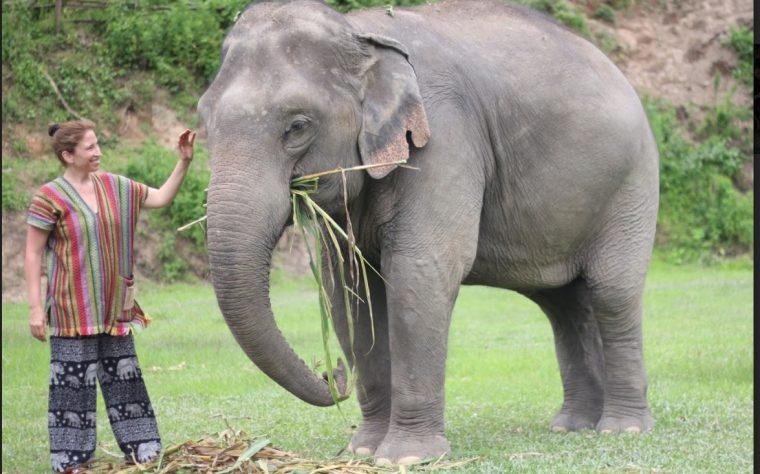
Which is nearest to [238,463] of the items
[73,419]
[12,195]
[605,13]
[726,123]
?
[73,419]

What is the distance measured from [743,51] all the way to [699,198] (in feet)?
12.4

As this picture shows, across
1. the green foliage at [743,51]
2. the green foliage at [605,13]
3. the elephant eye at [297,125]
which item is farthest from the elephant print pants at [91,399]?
the green foliage at [743,51]

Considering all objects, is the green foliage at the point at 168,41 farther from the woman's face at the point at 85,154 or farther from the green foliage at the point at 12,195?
the woman's face at the point at 85,154

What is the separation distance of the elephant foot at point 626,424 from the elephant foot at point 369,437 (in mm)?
1362

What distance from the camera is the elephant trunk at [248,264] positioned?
19.2ft

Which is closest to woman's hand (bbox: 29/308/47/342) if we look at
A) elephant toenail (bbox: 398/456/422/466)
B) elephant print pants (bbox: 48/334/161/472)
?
elephant print pants (bbox: 48/334/161/472)

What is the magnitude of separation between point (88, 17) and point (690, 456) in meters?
15.5

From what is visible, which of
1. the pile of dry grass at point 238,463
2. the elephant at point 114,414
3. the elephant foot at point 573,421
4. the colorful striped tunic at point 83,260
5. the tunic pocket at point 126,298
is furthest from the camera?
the elephant foot at point 573,421

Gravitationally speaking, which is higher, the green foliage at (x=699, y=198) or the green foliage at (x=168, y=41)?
the green foliage at (x=168, y=41)

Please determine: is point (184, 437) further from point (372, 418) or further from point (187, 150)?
point (187, 150)

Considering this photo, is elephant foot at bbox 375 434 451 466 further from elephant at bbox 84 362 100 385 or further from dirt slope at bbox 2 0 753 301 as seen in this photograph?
dirt slope at bbox 2 0 753 301

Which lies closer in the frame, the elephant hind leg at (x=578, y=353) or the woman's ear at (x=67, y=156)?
the woman's ear at (x=67, y=156)

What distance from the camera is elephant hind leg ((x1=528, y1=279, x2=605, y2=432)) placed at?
805cm

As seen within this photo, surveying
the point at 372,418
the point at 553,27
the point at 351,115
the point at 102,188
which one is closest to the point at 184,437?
the point at 372,418
